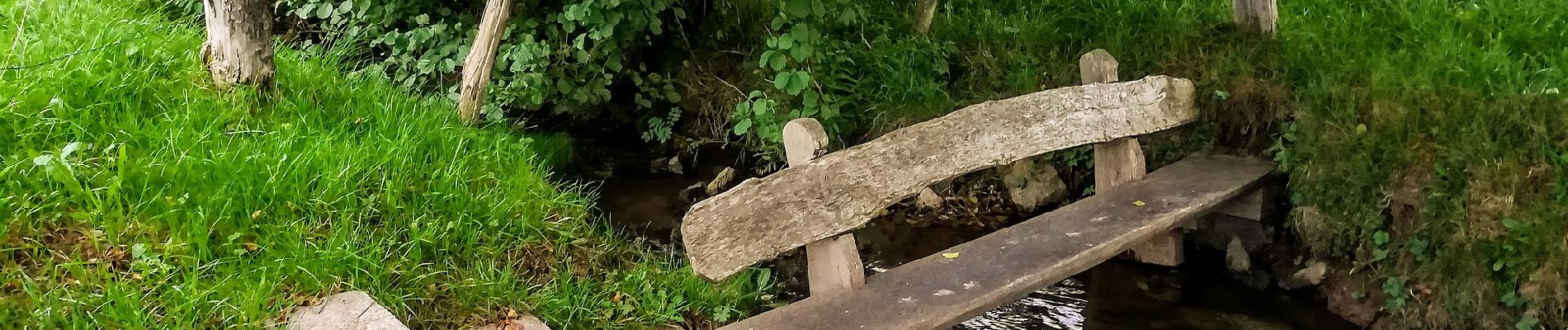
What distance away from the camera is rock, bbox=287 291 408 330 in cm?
339

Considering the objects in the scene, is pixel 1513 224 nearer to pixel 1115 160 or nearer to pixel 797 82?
pixel 1115 160

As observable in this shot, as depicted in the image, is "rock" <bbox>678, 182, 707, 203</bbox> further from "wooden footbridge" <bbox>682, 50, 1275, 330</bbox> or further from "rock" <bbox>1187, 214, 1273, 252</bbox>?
"rock" <bbox>1187, 214, 1273, 252</bbox>

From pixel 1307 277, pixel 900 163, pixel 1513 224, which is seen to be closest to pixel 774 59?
pixel 900 163

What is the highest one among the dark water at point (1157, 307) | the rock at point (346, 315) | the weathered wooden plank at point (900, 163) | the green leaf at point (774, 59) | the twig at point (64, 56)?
the twig at point (64, 56)

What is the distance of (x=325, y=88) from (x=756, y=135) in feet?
7.58

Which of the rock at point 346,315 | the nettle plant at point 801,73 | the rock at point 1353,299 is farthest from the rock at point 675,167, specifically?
the rock at point 1353,299

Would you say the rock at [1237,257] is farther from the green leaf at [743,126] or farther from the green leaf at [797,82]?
the green leaf at [743,126]

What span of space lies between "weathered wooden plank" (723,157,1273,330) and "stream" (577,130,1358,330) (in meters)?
0.44

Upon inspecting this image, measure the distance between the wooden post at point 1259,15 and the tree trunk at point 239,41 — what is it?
4.47 meters

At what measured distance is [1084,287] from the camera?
4836mm

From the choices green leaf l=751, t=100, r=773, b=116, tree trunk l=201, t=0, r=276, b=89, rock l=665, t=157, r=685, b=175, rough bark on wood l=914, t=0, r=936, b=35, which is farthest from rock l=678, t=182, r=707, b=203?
tree trunk l=201, t=0, r=276, b=89

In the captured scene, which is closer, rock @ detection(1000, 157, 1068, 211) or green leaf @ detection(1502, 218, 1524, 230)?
green leaf @ detection(1502, 218, 1524, 230)

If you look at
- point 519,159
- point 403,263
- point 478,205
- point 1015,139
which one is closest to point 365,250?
point 403,263

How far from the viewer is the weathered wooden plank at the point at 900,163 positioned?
3.34m
